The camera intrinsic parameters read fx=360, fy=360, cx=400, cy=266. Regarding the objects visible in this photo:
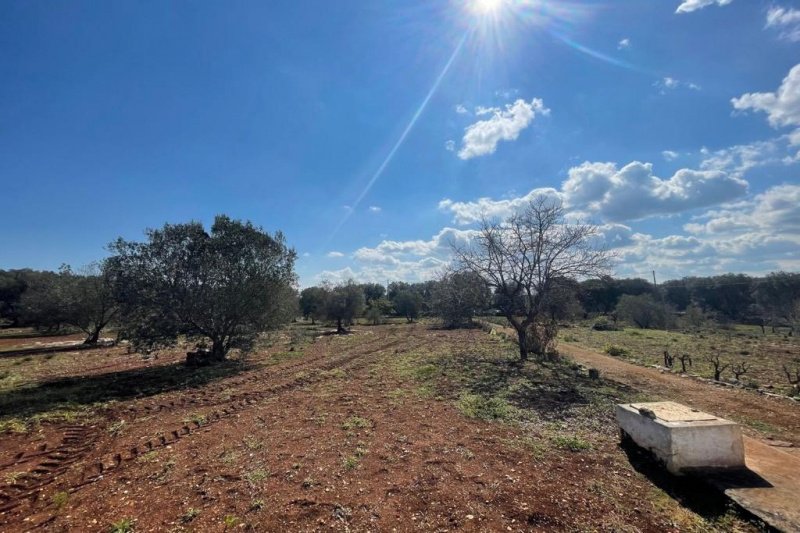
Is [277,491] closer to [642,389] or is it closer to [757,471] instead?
[757,471]

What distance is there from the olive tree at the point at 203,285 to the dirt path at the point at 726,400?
18.1m

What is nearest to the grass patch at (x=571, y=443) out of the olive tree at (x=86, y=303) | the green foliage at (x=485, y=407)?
the green foliage at (x=485, y=407)

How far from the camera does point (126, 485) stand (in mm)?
6164

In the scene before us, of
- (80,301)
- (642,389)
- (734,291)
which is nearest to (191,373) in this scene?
(642,389)

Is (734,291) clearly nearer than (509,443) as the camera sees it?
No

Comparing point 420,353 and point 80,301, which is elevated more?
point 80,301

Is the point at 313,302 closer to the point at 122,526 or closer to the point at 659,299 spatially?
the point at 122,526

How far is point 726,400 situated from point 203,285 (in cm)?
2264

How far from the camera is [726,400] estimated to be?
11.4 metres

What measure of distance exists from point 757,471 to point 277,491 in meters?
7.71

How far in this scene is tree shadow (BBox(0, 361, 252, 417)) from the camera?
38.1ft

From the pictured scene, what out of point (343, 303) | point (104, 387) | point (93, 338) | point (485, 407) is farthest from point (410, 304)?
point (485, 407)

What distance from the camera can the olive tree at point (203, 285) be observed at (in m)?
18.3

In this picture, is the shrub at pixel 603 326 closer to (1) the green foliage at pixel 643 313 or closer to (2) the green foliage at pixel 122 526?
(1) the green foliage at pixel 643 313
